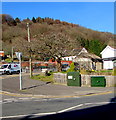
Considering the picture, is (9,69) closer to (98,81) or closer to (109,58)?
(98,81)

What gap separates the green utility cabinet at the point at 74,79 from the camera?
19192 millimetres

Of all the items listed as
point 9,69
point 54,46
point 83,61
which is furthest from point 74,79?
point 9,69

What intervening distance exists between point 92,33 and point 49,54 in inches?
3478

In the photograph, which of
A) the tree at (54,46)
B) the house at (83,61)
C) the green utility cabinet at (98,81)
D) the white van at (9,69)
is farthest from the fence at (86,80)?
the white van at (9,69)

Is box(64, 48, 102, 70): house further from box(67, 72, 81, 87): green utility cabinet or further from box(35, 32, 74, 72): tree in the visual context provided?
A: box(67, 72, 81, 87): green utility cabinet

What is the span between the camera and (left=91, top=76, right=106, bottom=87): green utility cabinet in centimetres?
1858

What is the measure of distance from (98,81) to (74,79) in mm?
2177

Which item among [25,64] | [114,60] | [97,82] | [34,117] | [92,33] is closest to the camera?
[34,117]

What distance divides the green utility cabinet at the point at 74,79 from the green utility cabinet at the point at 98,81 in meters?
1.27

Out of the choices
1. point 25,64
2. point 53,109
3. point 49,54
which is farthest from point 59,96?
point 25,64

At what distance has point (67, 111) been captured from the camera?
9.30 metres

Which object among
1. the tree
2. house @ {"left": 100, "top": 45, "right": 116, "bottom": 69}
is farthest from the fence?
house @ {"left": 100, "top": 45, "right": 116, "bottom": 69}

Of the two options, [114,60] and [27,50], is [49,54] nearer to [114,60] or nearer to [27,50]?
[27,50]

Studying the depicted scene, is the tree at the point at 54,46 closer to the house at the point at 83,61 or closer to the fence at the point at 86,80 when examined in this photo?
the house at the point at 83,61
